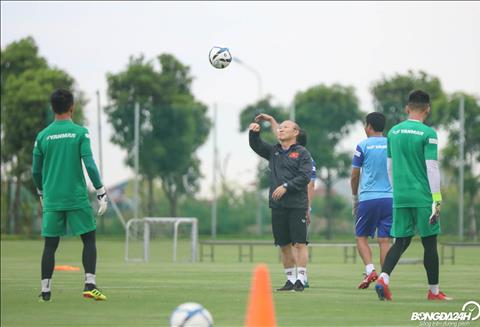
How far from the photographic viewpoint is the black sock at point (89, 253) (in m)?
12.6

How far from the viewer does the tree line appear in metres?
42.3

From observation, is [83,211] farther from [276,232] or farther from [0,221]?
[0,221]

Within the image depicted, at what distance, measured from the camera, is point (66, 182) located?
12523 mm

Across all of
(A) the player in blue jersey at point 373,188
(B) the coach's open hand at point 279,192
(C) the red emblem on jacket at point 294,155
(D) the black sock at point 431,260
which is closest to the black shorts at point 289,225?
(B) the coach's open hand at point 279,192

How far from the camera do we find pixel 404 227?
12664 mm

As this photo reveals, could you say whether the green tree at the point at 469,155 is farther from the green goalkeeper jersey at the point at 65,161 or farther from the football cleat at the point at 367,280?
the green goalkeeper jersey at the point at 65,161

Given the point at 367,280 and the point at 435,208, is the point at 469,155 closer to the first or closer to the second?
the point at 367,280

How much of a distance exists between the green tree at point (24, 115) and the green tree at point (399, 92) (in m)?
10.8

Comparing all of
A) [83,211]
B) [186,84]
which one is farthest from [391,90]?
[83,211]

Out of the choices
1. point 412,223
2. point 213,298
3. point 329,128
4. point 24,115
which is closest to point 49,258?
point 213,298

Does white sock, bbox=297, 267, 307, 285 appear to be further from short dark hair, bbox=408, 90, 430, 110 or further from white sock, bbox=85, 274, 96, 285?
white sock, bbox=85, 274, 96, 285

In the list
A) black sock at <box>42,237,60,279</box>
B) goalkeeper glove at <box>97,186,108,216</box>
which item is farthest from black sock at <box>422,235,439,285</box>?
black sock at <box>42,237,60,279</box>

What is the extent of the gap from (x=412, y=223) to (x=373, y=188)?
7.80 ft

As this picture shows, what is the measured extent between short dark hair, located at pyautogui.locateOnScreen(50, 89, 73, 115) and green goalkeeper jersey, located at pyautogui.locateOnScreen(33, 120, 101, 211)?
130mm
